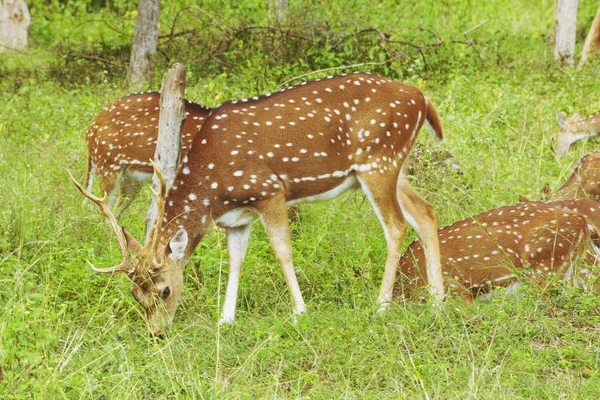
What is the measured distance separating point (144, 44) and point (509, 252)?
7397mm

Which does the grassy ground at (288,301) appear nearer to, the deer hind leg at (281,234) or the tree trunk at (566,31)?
the deer hind leg at (281,234)

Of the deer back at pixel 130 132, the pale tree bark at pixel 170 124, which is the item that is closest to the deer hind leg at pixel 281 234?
the pale tree bark at pixel 170 124

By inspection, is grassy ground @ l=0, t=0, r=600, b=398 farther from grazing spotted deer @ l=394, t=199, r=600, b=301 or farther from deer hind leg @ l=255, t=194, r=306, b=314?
grazing spotted deer @ l=394, t=199, r=600, b=301

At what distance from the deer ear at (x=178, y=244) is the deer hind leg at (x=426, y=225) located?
66.4 inches

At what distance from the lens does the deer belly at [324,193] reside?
707 cm

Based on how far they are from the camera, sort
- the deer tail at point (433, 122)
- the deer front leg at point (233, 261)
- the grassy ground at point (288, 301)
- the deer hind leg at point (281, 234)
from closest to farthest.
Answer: the grassy ground at point (288, 301)
the deer hind leg at point (281, 234)
the deer front leg at point (233, 261)
the deer tail at point (433, 122)

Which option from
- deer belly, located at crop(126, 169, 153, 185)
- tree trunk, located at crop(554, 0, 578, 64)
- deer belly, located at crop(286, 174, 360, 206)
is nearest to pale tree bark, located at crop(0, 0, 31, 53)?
tree trunk, located at crop(554, 0, 578, 64)

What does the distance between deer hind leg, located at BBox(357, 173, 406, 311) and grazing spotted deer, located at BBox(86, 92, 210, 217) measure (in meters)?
1.76

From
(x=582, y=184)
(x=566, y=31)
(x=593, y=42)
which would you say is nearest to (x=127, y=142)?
(x=582, y=184)

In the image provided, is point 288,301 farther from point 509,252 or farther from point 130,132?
point 130,132

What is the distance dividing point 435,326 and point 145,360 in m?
1.80

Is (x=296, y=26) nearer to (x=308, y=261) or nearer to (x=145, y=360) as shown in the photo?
(x=308, y=261)

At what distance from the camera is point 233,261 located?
7.13 meters

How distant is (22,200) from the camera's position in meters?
7.87
